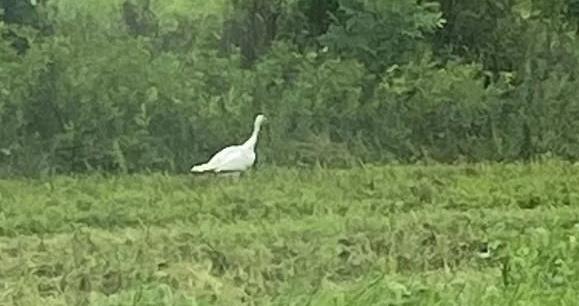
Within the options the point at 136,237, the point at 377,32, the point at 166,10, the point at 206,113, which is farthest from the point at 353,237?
the point at 166,10

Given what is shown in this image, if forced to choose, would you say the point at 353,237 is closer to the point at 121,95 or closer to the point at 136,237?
the point at 136,237

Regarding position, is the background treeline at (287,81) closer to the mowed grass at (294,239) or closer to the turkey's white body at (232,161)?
the mowed grass at (294,239)

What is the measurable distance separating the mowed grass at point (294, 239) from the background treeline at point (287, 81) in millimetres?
1012

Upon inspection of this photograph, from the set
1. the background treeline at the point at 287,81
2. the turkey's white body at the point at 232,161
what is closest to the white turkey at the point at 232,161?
the turkey's white body at the point at 232,161

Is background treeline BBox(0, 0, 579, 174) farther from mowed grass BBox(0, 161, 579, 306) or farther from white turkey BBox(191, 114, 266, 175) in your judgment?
white turkey BBox(191, 114, 266, 175)

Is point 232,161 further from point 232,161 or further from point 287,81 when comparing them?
point 287,81

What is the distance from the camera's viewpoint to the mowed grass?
21.8 ft

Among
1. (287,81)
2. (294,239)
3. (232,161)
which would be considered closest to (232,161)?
(232,161)

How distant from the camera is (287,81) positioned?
12.7m

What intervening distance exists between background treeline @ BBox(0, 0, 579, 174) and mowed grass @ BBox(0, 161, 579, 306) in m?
1.01

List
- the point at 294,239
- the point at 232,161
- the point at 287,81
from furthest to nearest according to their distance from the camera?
the point at 287,81 → the point at 232,161 → the point at 294,239

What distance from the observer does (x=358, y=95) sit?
494 inches

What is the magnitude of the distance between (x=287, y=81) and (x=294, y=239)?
4794 millimetres

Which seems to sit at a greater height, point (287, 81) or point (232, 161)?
point (287, 81)
